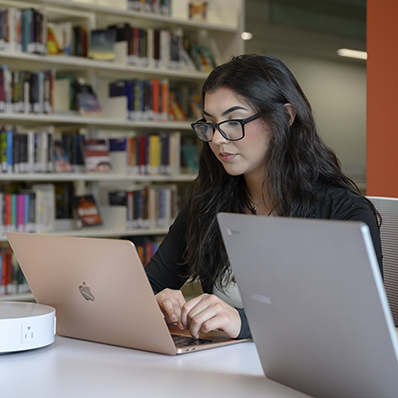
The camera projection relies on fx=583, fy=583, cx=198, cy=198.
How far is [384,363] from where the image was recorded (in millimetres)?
671

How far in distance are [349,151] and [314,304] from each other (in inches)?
101

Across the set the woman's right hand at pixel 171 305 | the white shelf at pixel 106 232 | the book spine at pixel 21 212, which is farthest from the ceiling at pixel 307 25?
the woman's right hand at pixel 171 305

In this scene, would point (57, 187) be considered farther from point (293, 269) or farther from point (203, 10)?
point (293, 269)

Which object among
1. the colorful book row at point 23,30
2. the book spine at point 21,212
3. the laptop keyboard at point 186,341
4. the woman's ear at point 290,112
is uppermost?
the colorful book row at point 23,30

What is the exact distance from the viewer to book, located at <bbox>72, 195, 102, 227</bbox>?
3.45 m

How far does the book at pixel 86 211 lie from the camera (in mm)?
3453

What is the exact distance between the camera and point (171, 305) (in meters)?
1.24

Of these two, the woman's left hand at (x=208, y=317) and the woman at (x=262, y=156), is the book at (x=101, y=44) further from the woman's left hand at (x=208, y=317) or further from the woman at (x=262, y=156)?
the woman's left hand at (x=208, y=317)

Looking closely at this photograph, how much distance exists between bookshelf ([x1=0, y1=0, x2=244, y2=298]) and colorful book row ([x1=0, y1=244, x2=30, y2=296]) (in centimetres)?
11

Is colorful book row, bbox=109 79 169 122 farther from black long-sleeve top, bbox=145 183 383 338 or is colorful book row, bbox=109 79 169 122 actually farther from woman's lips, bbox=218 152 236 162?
woman's lips, bbox=218 152 236 162

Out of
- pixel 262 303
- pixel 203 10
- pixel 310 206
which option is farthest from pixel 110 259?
pixel 203 10

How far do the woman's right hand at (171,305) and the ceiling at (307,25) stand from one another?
2.38m

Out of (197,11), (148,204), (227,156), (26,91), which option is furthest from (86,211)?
(227,156)

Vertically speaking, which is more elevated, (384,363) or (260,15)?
(260,15)
